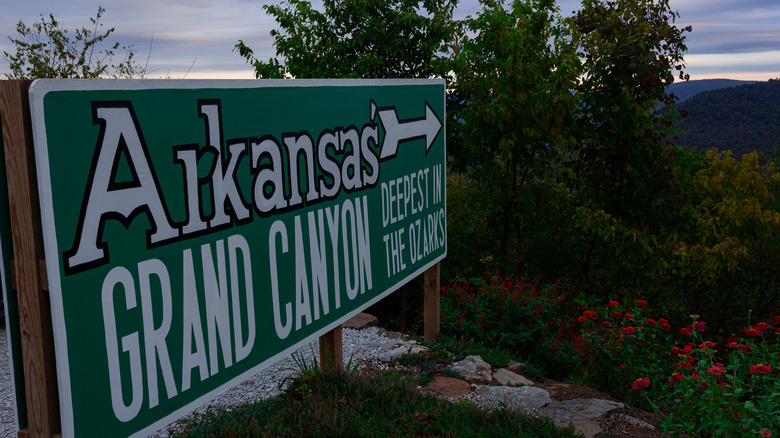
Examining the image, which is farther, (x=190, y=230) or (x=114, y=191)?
(x=190, y=230)

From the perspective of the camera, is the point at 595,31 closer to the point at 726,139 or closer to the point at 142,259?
the point at 142,259

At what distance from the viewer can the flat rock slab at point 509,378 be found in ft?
19.8

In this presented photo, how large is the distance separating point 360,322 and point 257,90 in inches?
172

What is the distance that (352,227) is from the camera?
16.7 feet

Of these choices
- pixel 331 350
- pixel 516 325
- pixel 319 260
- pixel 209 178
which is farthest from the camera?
pixel 516 325

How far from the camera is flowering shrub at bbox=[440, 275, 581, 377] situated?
7172 millimetres

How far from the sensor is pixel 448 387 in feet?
18.4

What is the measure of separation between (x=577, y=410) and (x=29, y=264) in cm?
420

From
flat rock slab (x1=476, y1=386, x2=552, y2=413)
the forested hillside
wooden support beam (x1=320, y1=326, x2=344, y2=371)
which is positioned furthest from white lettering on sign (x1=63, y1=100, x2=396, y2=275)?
the forested hillside

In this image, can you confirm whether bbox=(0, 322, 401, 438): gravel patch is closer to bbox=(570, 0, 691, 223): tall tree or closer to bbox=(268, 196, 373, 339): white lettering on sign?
bbox=(268, 196, 373, 339): white lettering on sign

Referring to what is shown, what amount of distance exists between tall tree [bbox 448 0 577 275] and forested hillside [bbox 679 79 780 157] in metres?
29.4

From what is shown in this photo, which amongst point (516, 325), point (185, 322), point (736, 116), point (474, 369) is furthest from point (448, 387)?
point (736, 116)

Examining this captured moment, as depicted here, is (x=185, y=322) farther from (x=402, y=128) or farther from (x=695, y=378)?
(x=695, y=378)

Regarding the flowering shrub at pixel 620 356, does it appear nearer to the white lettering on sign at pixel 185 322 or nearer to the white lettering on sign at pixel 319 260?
the white lettering on sign at pixel 319 260
